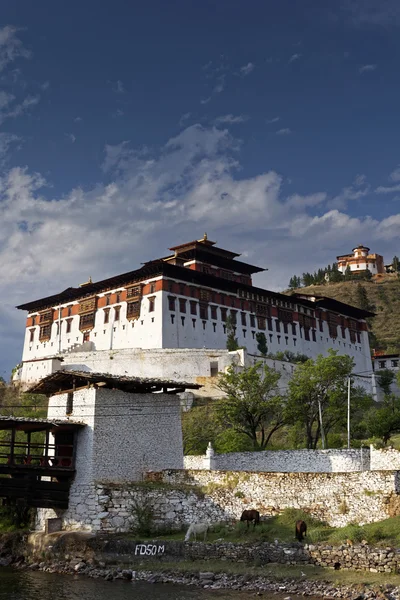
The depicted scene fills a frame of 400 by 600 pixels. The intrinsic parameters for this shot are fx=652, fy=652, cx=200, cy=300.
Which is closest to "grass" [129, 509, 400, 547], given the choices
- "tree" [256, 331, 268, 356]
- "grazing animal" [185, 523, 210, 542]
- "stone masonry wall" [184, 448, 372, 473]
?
"grazing animal" [185, 523, 210, 542]

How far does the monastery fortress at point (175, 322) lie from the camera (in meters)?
69.7

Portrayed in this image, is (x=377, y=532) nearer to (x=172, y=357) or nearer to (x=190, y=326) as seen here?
(x=172, y=357)

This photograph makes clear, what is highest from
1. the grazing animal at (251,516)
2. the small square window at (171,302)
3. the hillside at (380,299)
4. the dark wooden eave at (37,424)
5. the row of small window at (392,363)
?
the hillside at (380,299)

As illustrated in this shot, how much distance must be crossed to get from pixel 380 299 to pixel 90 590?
122 m

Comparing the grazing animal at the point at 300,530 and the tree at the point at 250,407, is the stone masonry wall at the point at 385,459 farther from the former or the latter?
the tree at the point at 250,407

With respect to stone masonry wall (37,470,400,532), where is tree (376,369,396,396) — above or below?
above

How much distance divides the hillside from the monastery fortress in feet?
77.7

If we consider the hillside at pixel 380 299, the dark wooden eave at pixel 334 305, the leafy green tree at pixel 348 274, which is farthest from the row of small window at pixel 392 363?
the leafy green tree at pixel 348 274

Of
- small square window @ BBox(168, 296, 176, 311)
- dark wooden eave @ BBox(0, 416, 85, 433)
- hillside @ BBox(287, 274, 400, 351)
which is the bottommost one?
dark wooden eave @ BBox(0, 416, 85, 433)

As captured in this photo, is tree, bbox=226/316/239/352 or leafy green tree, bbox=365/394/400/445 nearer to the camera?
leafy green tree, bbox=365/394/400/445

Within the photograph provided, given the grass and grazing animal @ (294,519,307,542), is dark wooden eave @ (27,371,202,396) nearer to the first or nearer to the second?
the grass

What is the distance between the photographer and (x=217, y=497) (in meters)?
31.5

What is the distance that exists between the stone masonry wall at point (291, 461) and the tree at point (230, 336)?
35.8m

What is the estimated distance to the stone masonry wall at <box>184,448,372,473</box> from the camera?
33.7 meters
